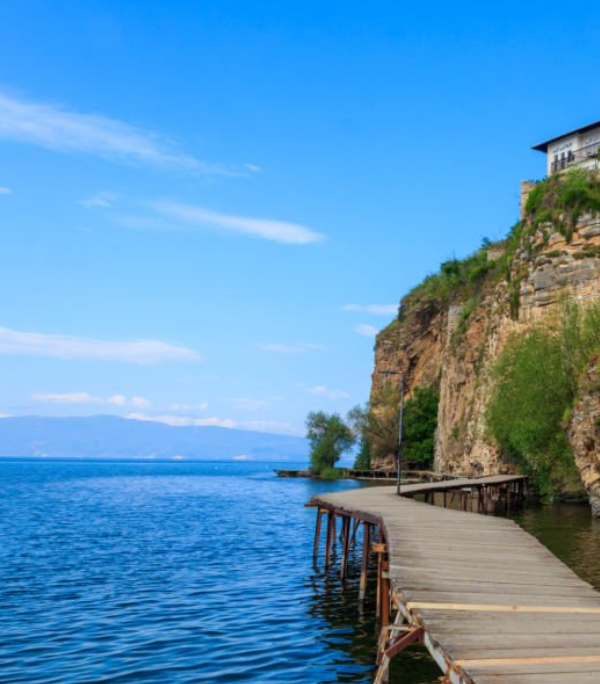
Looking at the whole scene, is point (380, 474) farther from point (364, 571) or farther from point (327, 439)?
point (364, 571)

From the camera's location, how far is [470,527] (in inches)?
878

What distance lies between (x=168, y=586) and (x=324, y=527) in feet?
64.1

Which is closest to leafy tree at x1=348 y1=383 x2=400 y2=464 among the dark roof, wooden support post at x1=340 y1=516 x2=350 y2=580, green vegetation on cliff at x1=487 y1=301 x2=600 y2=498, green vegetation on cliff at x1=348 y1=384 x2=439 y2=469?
green vegetation on cliff at x1=348 y1=384 x2=439 y2=469

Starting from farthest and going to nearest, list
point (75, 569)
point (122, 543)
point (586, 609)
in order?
1. point (122, 543)
2. point (75, 569)
3. point (586, 609)

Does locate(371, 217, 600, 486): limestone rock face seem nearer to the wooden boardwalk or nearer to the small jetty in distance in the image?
the small jetty in distance

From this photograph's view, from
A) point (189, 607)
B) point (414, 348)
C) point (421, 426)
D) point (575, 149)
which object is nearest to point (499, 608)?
point (189, 607)

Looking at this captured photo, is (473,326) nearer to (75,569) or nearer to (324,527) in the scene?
(324,527)

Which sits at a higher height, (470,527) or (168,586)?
(470,527)

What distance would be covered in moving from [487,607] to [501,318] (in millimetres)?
53520

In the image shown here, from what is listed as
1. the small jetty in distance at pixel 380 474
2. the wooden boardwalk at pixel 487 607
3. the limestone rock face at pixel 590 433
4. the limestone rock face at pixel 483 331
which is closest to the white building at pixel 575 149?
the limestone rock face at pixel 483 331

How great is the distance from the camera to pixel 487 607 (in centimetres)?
1154

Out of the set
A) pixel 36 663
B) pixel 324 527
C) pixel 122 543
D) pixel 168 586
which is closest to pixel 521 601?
pixel 36 663

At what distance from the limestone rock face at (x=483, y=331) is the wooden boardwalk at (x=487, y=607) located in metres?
36.3

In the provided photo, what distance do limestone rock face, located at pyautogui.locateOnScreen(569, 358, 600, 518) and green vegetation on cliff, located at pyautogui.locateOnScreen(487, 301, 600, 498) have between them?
98.2 inches
